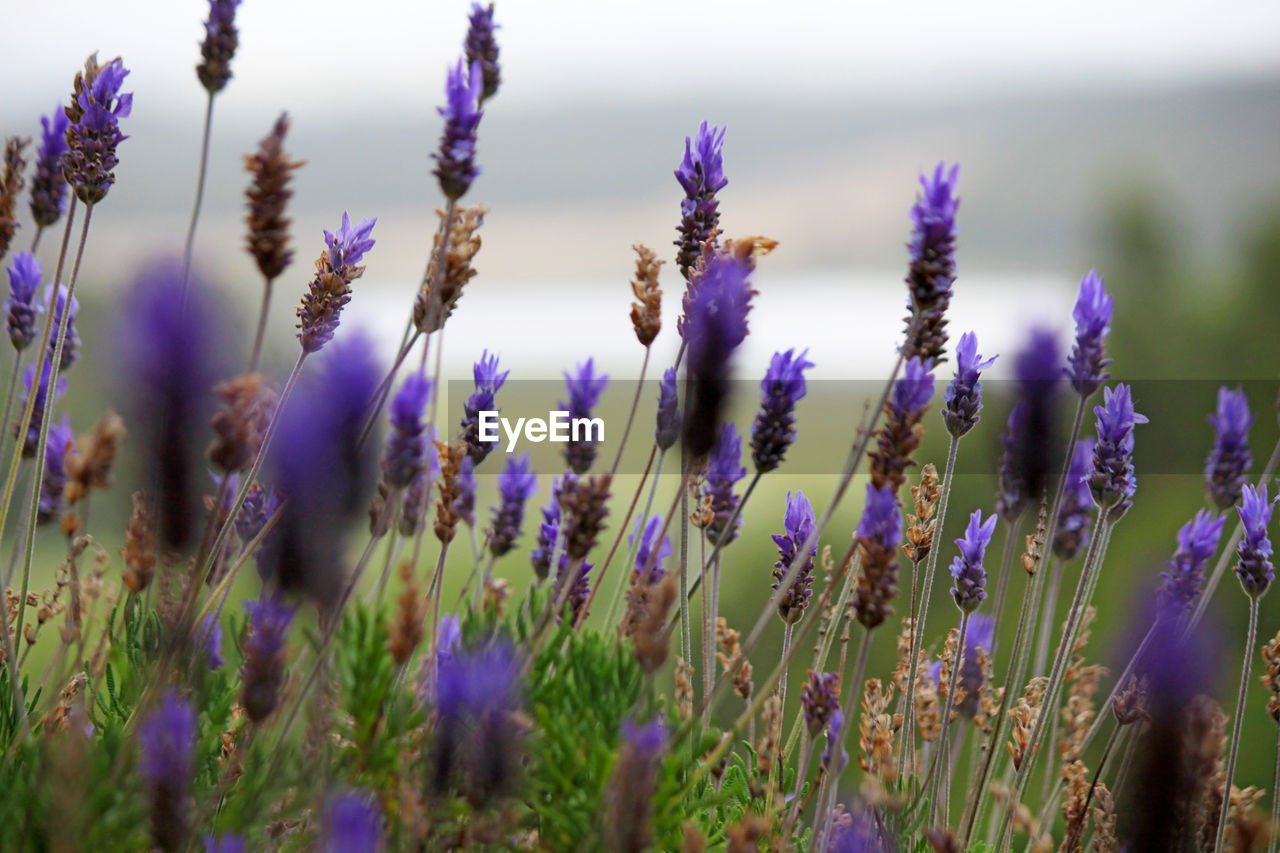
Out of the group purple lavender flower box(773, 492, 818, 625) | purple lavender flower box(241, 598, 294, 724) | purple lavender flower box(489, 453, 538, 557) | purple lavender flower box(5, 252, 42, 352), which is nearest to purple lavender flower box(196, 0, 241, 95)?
purple lavender flower box(5, 252, 42, 352)

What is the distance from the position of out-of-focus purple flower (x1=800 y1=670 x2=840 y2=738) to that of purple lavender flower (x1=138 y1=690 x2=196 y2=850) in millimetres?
553

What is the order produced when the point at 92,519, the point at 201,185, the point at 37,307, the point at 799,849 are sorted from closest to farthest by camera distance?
1. the point at 201,185
2. the point at 799,849
3. the point at 37,307
4. the point at 92,519

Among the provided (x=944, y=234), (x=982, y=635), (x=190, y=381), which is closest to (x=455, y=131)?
(x=190, y=381)

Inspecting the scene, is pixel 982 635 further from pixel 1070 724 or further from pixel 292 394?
pixel 292 394

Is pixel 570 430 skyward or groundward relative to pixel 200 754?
skyward

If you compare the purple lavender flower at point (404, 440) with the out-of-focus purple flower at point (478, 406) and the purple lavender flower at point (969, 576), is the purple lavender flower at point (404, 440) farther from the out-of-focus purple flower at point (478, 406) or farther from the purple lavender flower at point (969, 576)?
the purple lavender flower at point (969, 576)

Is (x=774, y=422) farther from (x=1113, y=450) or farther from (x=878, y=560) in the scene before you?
(x=1113, y=450)

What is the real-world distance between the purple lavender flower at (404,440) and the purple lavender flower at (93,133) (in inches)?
21.6

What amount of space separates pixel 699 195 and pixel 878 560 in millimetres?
506

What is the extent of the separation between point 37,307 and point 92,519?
1.18 feet

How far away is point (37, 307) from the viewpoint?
4.31ft

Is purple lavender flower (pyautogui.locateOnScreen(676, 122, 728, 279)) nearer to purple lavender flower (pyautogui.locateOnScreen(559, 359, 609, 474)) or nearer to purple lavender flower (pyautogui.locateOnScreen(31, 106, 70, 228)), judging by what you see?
purple lavender flower (pyautogui.locateOnScreen(559, 359, 609, 474))

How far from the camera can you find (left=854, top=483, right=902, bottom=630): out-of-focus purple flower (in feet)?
2.63

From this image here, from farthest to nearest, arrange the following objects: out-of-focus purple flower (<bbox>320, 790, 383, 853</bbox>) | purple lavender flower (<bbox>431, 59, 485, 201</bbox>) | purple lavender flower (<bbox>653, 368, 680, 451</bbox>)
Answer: purple lavender flower (<bbox>653, 368, 680, 451</bbox>) → purple lavender flower (<bbox>431, 59, 485, 201</bbox>) → out-of-focus purple flower (<bbox>320, 790, 383, 853</bbox>)
